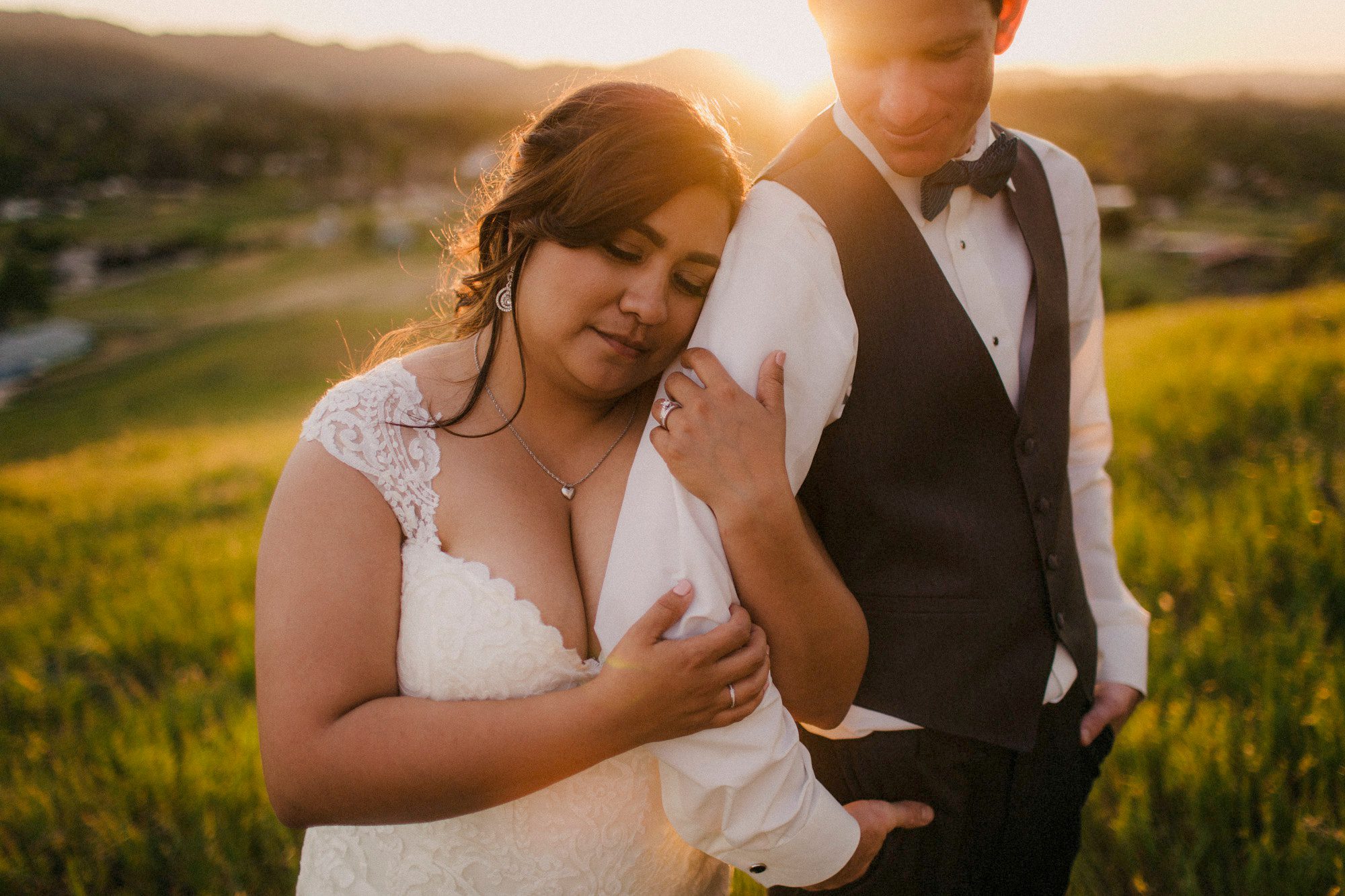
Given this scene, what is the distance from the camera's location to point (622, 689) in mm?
1258

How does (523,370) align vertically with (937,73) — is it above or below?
below

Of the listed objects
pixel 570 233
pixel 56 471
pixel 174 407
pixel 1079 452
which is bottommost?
pixel 174 407

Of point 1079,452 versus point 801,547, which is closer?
point 801,547

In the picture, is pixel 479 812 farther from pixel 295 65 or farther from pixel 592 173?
pixel 295 65

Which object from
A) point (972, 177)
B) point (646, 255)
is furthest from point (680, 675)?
point (972, 177)

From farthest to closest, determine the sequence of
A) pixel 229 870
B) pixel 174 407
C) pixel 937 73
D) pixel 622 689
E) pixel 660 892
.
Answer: pixel 174 407 → pixel 229 870 → pixel 660 892 → pixel 937 73 → pixel 622 689

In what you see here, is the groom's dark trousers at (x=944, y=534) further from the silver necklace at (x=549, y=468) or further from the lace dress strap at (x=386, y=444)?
the lace dress strap at (x=386, y=444)

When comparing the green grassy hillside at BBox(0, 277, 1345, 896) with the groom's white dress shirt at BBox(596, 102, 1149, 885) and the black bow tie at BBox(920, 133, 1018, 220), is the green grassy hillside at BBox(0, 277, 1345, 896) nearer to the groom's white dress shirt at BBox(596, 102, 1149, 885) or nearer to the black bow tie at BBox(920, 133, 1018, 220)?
the groom's white dress shirt at BBox(596, 102, 1149, 885)

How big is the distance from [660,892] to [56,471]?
11287 mm

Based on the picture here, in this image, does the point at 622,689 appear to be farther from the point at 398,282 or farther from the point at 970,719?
the point at 398,282

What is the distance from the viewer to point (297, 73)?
16275 cm

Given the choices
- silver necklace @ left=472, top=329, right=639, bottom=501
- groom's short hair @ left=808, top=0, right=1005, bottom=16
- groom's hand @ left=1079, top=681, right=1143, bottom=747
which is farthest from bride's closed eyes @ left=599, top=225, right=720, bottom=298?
groom's hand @ left=1079, top=681, right=1143, bottom=747

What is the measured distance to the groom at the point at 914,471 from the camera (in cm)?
131

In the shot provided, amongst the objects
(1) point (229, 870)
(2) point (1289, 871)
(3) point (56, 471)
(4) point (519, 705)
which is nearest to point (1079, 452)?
(2) point (1289, 871)
